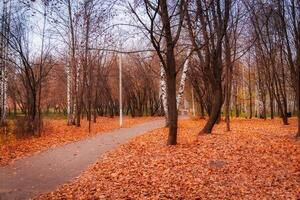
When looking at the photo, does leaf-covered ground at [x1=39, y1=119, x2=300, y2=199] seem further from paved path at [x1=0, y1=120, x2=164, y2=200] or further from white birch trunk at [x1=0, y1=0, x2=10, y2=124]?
white birch trunk at [x1=0, y1=0, x2=10, y2=124]

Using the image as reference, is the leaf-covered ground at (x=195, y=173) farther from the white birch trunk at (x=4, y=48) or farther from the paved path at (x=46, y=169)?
the white birch trunk at (x=4, y=48)

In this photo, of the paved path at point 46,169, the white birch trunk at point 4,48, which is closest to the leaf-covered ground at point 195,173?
the paved path at point 46,169

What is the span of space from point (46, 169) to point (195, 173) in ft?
14.8

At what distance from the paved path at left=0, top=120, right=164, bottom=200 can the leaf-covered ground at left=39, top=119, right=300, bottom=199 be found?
501 mm

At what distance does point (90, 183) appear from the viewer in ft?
29.0

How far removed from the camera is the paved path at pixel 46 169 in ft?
28.2

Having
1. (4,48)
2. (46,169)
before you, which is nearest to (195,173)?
(46,169)

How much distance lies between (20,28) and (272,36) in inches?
712

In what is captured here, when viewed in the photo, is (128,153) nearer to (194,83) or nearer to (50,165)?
(50,165)

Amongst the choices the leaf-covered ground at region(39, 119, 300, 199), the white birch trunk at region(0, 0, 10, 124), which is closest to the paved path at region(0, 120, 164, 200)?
the leaf-covered ground at region(39, 119, 300, 199)

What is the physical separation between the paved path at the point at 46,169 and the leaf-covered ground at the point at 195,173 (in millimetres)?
501

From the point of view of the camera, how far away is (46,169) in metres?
10.9

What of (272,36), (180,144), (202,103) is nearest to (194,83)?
(202,103)

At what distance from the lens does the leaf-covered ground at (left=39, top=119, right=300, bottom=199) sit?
7762 mm
